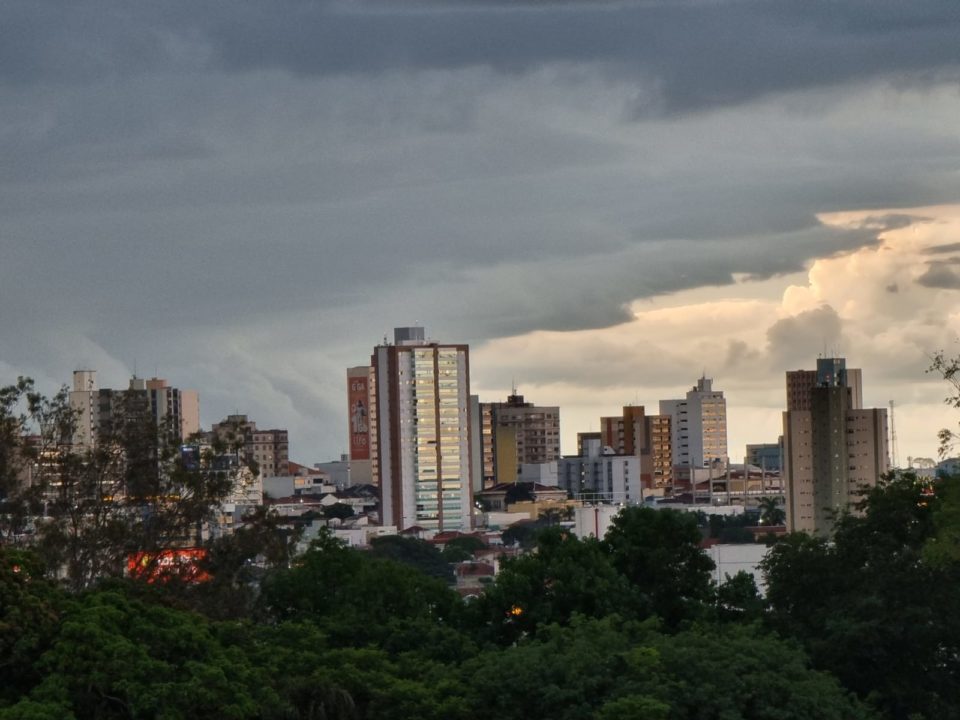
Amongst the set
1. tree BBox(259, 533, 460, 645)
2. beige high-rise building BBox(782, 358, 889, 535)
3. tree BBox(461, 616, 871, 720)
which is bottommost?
tree BBox(461, 616, 871, 720)

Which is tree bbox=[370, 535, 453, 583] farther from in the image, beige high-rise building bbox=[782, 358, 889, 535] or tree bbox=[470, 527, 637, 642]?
tree bbox=[470, 527, 637, 642]

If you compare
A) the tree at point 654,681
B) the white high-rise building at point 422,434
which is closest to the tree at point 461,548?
the white high-rise building at point 422,434

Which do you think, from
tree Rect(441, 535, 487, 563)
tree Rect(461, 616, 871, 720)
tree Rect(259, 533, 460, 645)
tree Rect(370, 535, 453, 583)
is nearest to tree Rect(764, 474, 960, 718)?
tree Rect(461, 616, 871, 720)

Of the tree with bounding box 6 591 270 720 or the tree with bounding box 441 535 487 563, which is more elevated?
the tree with bounding box 6 591 270 720

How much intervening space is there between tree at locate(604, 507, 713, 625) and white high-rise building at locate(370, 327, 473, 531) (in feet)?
466

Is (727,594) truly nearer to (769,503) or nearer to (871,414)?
(871,414)

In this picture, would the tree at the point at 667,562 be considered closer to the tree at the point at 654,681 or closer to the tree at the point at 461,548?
the tree at the point at 654,681

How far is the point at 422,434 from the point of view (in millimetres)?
177625

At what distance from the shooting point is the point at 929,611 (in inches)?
1293

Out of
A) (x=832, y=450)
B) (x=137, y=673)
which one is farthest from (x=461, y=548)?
(x=137, y=673)

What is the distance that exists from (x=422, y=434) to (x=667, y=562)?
471 feet

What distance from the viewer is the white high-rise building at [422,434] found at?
178 m

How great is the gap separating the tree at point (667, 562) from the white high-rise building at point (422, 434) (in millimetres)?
142113

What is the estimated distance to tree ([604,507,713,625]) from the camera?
112ft
